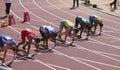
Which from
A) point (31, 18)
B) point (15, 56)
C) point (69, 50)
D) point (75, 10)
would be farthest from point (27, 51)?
point (75, 10)

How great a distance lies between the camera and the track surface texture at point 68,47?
13023mm

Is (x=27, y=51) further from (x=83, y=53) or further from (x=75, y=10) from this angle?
(x=75, y=10)

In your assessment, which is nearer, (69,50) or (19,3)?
(69,50)

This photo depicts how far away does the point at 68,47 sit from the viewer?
1530 centimetres

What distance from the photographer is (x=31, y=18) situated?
67.4 feet

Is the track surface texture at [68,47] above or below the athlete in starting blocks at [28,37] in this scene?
below

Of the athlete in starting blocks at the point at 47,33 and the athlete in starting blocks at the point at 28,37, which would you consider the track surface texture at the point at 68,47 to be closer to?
the athlete in starting blocks at the point at 28,37

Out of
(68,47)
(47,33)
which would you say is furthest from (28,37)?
(68,47)

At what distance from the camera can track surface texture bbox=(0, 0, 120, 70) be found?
42.7 ft

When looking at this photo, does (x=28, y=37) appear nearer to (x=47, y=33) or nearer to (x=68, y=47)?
(x=47, y=33)

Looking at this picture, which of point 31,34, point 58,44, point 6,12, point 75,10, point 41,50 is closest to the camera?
point 31,34

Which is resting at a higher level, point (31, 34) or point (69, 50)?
point (31, 34)

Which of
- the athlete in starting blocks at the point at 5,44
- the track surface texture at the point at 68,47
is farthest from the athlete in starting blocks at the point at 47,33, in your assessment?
the athlete in starting blocks at the point at 5,44

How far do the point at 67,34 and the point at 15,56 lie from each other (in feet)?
11.2
